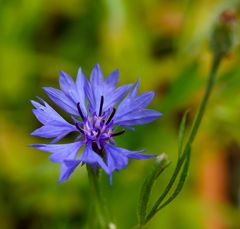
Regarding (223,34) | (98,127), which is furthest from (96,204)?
(223,34)

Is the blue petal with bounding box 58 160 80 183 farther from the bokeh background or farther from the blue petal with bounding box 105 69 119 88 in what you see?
the bokeh background

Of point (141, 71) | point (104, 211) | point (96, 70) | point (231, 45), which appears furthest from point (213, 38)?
point (141, 71)

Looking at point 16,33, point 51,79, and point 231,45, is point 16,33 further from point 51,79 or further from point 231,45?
point 231,45

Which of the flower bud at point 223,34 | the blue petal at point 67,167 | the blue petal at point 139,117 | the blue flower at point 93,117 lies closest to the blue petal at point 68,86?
the blue flower at point 93,117

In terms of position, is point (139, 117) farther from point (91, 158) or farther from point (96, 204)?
point (96, 204)

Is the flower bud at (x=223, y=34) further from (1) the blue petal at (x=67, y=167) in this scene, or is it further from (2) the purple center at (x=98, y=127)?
(1) the blue petal at (x=67, y=167)

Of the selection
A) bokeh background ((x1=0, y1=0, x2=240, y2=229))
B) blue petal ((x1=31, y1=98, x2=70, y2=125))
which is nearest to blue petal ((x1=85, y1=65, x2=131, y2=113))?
blue petal ((x1=31, y1=98, x2=70, y2=125))
